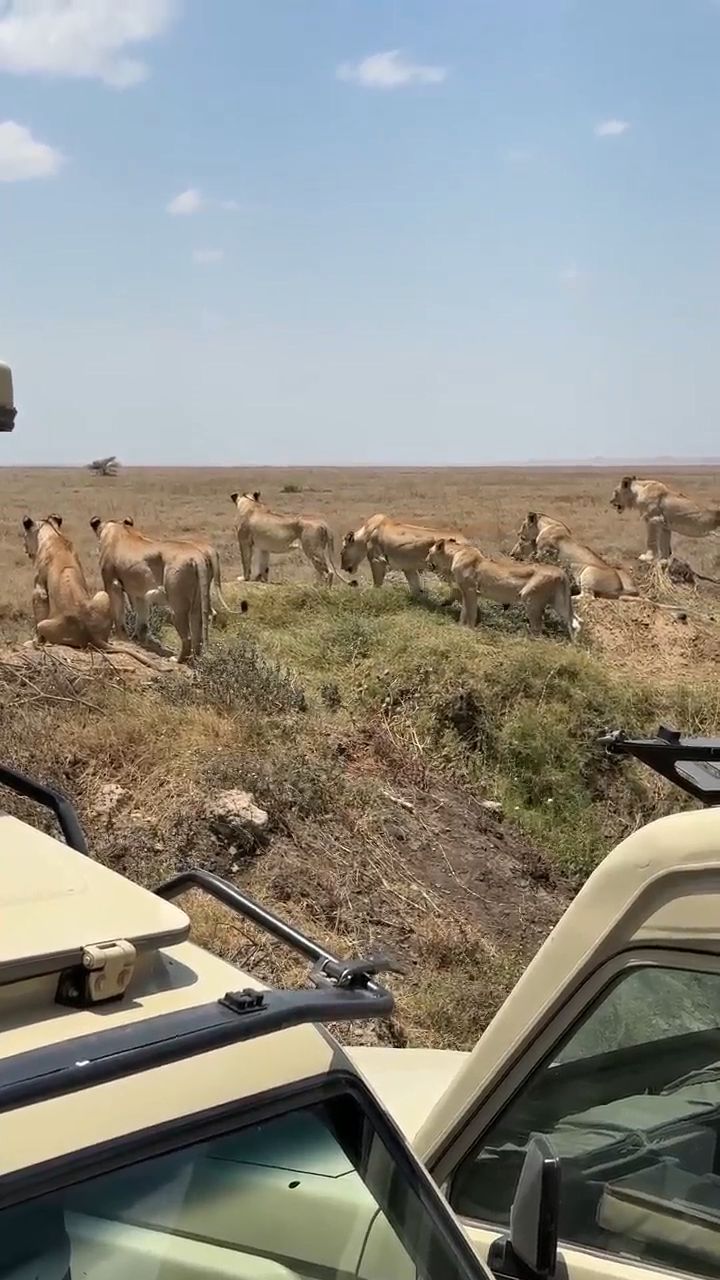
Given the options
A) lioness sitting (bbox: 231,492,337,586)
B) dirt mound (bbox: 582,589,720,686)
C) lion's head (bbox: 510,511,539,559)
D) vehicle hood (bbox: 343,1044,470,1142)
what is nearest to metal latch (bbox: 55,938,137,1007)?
vehicle hood (bbox: 343,1044,470,1142)

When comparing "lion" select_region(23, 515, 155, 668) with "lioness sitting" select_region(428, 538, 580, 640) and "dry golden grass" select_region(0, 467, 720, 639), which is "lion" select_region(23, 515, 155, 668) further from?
"lioness sitting" select_region(428, 538, 580, 640)

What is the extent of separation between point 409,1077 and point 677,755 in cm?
113

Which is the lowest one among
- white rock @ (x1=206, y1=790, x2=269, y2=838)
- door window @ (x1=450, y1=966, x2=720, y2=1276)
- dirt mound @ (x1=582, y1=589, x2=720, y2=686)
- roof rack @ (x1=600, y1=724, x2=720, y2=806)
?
white rock @ (x1=206, y1=790, x2=269, y2=838)

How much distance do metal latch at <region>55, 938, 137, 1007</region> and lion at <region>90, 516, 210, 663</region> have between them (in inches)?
419

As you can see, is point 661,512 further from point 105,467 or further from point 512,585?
point 105,467

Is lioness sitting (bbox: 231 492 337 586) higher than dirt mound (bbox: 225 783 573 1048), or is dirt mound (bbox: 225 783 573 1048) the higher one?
lioness sitting (bbox: 231 492 337 586)

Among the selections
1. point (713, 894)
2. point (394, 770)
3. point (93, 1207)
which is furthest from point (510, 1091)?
point (394, 770)

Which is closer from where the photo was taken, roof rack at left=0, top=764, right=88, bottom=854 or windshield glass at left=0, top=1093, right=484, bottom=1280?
windshield glass at left=0, top=1093, right=484, bottom=1280

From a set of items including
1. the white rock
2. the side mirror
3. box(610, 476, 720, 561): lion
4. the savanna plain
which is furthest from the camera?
box(610, 476, 720, 561): lion

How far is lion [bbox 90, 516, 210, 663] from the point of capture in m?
12.8

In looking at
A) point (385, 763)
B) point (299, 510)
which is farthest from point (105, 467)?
point (385, 763)

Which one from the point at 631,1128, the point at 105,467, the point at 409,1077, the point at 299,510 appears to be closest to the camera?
the point at 631,1128

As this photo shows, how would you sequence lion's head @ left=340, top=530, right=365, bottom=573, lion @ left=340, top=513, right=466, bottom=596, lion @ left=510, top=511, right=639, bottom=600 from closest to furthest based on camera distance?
→ lion @ left=510, top=511, right=639, bottom=600, lion @ left=340, top=513, right=466, bottom=596, lion's head @ left=340, top=530, right=365, bottom=573

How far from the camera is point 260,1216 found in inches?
74.3
